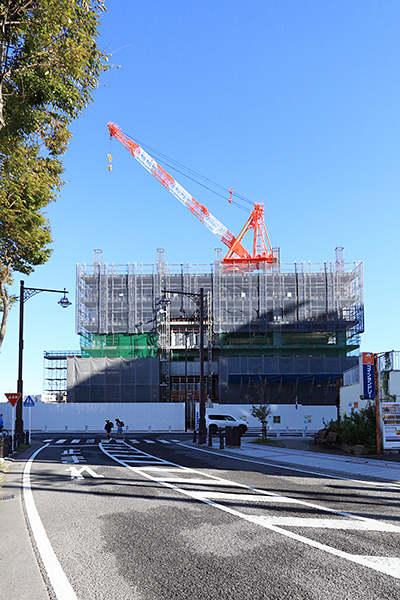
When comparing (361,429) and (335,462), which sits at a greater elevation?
(361,429)

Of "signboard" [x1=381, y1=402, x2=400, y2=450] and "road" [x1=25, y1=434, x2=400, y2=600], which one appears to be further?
"signboard" [x1=381, y1=402, x2=400, y2=450]

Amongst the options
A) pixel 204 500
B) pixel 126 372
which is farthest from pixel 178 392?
pixel 204 500

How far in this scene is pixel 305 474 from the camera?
48.7 ft

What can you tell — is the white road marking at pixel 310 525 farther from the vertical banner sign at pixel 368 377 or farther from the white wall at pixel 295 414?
the white wall at pixel 295 414

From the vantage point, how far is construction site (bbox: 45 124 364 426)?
210ft

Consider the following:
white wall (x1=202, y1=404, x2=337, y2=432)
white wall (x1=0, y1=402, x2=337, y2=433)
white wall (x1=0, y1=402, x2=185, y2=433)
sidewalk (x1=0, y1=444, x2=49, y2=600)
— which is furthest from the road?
white wall (x1=0, y1=402, x2=185, y2=433)

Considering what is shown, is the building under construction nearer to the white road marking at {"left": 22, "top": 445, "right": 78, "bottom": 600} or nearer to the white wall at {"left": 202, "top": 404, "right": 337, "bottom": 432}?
the white wall at {"left": 202, "top": 404, "right": 337, "bottom": 432}

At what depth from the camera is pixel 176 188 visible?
95.1 meters

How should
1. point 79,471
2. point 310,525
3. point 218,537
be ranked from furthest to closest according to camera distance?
point 79,471 < point 310,525 < point 218,537

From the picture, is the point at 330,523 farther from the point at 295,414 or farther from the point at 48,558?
the point at 295,414

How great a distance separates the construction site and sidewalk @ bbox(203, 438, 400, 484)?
4154cm

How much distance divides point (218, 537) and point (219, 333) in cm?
6155

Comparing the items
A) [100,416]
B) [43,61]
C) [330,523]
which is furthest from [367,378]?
[100,416]

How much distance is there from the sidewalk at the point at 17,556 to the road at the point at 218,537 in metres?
0.19
